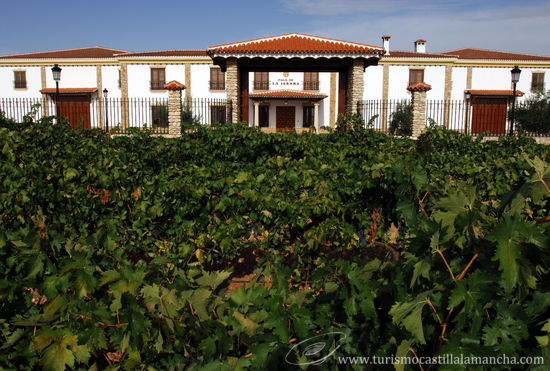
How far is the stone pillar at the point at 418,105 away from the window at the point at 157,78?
2337cm

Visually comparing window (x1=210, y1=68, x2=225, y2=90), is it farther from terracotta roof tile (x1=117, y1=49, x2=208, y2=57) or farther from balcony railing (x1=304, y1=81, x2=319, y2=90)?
balcony railing (x1=304, y1=81, x2=319, y2=90)

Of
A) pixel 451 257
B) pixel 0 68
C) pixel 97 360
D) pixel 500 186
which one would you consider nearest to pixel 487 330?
pixel 451 257

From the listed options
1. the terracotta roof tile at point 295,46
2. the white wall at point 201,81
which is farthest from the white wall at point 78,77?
the terracotta roof tile at point 295,46

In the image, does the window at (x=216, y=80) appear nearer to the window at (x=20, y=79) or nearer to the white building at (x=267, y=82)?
the white building at (x=267, y=82)

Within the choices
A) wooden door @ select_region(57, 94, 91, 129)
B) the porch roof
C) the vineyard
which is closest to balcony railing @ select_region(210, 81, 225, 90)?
wooden door @ select_region(57, 94, 91, 129)

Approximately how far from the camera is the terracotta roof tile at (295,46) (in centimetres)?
1600

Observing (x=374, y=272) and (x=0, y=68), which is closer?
(x=374, y=272)

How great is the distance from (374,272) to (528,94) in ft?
127

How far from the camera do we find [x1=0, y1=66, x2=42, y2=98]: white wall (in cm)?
3525

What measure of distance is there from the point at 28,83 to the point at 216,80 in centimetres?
1573

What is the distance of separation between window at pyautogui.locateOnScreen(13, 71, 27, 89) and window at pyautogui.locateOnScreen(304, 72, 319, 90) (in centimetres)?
2309

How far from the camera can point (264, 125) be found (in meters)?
35.7

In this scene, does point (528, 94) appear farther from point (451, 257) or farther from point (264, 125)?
point (451, 257)

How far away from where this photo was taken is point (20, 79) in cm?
3572
